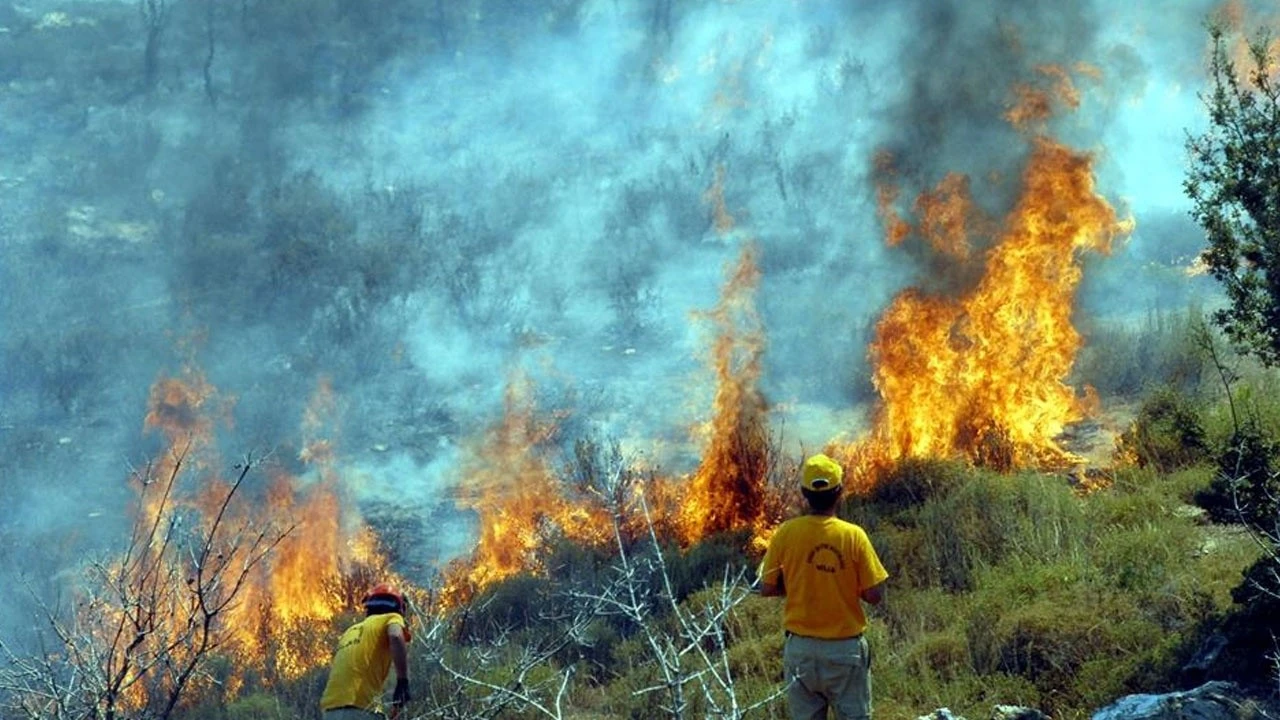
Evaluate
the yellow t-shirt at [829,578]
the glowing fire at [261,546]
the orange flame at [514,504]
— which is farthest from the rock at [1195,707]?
the orange flame at [514,504]

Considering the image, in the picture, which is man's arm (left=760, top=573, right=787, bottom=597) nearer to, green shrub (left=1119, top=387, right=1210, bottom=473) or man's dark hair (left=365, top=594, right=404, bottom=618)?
man's dark hair (left=365, top=594, right=404, bottom=618)

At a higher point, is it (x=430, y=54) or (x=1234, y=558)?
(x=430, y=54)

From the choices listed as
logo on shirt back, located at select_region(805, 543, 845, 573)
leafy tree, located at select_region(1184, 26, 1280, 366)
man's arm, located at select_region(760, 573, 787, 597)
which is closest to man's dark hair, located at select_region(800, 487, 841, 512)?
logo on shirt back, located at select_region(805, 543, 845, 573)

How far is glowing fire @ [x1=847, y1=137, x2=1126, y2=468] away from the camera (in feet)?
38.9

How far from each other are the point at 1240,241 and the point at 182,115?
75.8 feet

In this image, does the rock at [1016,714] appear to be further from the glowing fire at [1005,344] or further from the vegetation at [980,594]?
the glowing fire at [1005,344]

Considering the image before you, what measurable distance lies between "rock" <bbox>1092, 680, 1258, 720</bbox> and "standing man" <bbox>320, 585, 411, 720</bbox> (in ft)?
12.8

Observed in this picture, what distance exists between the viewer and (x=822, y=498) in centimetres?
517

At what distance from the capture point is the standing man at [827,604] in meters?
5.02

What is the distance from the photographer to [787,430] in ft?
49.6

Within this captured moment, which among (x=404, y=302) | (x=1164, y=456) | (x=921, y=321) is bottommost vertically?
(x=1164, y=456)

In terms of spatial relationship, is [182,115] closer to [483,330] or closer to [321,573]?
[483,330]

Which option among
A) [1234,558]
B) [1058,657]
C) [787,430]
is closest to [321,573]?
[787,430]

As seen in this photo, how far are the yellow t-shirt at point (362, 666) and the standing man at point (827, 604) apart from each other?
2.29 m
